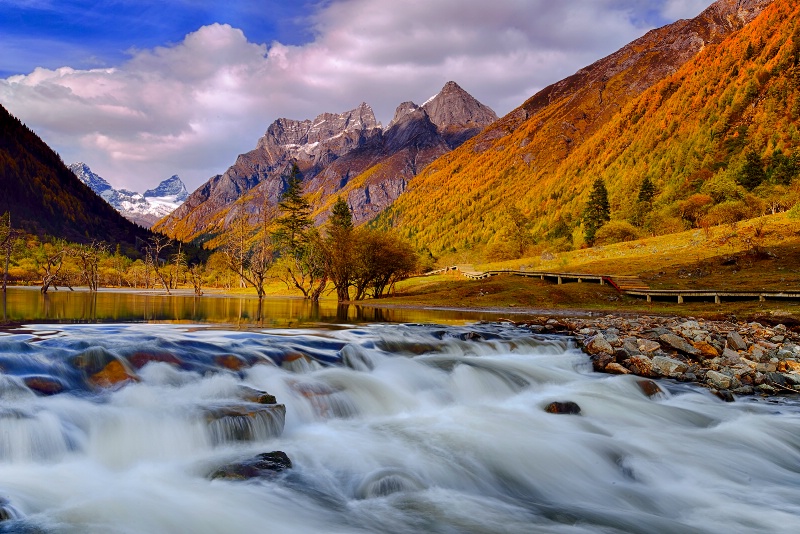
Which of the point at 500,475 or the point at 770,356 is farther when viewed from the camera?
the point at 770,356

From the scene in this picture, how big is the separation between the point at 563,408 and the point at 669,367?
249 inches

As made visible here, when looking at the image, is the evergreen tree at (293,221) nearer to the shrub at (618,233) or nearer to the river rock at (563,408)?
the shrub at (618,233)

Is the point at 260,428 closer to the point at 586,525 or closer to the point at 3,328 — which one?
the point at 586,525

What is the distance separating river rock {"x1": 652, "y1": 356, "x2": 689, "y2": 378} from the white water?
1.27 metres

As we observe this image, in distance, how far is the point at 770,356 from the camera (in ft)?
57.0

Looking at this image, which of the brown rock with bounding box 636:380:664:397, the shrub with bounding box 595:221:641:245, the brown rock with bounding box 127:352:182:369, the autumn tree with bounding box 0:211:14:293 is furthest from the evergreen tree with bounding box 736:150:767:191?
the autumn tree with bounding box 0:211:14:293

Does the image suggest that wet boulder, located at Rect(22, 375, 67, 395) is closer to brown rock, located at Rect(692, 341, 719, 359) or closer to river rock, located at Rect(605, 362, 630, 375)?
river rock, located at Rect(605, 362, 630, 375)

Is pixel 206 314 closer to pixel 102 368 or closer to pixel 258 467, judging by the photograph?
pixel 102 368

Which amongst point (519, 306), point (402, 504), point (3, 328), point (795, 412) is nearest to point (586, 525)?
point (402, 504)

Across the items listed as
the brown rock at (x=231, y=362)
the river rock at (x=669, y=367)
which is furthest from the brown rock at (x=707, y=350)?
the brown rock at (x=231, y=362)

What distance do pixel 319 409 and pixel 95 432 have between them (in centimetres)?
470

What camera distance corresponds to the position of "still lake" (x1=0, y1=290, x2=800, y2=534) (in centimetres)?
711

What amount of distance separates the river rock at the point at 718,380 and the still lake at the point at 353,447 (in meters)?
0.82

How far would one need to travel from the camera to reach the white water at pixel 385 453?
7070mm
